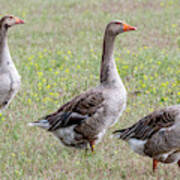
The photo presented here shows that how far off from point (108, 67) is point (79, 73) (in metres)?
4.58

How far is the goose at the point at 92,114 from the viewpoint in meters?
6.30

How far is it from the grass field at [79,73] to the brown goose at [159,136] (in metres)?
0.34

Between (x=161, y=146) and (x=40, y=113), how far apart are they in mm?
3352

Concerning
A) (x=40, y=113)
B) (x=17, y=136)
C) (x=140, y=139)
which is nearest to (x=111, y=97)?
(x=140, y=139)

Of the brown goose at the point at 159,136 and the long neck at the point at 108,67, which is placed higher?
the long neck at the point at 108,67

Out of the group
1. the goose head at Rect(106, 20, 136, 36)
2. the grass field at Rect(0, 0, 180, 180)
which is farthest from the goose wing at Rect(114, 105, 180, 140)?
the goose head at Rect(106, 20, 136, 36)

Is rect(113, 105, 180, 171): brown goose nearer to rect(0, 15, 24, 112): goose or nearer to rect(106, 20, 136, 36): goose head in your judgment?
rect(106, 20, 136, 36): goose head

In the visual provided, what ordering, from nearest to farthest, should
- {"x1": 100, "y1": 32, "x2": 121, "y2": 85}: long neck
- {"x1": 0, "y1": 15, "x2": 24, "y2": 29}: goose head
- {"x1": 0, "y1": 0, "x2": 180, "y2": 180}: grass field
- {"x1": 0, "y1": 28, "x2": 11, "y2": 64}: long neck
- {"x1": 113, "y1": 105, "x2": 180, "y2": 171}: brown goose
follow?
{"x1": 113, "y1": 105, "x2": 180, "y2": 171}: brown goose → {"x1": 0, "y1": 0, "x2": 180, "y2": 180}: grass field → {"x1": 100, "y1": 32, "x2": 121, "y2": 85}: long neck → {"x1": 0, "y1": 28, "x2": 11, "y2": 64}: long neck → {"x1": 0, "y1": 15, "x2": 24, "y2": 29}: goose head

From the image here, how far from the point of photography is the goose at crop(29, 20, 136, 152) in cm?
630

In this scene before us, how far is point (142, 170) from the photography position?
6070 mm

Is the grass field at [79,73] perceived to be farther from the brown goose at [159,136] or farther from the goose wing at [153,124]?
the goose wing at [153,124]

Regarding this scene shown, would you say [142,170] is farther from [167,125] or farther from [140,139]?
[167,125]

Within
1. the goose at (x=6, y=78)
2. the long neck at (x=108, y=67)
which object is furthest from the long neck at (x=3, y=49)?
the long neck at (x=108, y=67)

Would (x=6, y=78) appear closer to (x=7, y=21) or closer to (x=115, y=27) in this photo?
(x=7, y=21)
